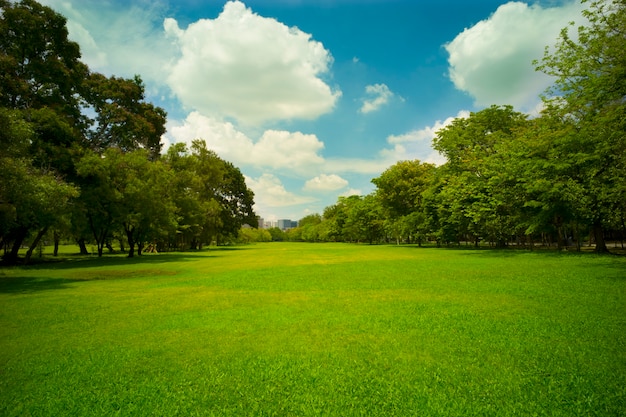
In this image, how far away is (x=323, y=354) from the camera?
262 inches

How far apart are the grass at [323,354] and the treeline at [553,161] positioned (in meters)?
16.1

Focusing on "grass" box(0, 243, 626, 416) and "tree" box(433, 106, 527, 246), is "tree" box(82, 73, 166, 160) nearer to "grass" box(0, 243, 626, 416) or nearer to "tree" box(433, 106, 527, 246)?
"grass" box(0, 243, 626, 416)

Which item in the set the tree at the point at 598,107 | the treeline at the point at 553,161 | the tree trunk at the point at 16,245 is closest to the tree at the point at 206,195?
the tree trunk at the point at 16,245

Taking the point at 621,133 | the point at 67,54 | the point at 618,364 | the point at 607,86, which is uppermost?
the point at 67,54

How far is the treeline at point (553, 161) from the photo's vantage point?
2125cm

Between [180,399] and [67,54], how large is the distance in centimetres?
3669

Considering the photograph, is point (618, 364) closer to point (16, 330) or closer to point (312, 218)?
point (16, 330)

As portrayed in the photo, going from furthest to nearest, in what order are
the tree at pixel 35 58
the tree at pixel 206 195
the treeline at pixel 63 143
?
the tree at pixel 206 195 → the tree at pixel 35 58 → the treeline at pixel 63 143

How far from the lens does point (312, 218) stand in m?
197

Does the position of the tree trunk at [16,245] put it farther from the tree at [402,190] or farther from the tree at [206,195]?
the tree at [402,190]

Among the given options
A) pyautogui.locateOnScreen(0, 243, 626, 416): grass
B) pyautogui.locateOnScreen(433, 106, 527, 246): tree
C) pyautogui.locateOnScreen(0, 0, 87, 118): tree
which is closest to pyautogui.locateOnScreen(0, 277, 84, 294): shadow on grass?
pyautogui.locateOnScreen(0, 243, 626, 416): grass

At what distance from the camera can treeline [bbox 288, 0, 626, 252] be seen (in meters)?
21.2

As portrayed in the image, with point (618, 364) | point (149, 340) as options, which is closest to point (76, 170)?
point (149, 340)

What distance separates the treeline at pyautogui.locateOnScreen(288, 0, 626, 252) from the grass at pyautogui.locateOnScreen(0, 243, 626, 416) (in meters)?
16.1
